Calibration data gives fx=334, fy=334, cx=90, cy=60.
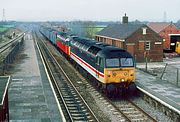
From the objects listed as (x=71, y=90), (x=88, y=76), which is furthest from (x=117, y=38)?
(x=71, y=90)

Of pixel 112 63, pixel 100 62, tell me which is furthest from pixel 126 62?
pixel 100 62

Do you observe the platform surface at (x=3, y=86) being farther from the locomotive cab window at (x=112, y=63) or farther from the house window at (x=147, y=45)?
the house window at (x=147, y=45)

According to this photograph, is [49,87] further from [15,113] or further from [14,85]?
[15,113]

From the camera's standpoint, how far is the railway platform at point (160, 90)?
63.5ft

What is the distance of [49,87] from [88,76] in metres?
4.96

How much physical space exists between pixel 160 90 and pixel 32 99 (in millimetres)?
8826

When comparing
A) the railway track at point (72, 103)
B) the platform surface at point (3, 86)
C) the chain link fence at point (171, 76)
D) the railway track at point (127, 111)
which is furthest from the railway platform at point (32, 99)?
→ the chain link fence at point (171, 76)

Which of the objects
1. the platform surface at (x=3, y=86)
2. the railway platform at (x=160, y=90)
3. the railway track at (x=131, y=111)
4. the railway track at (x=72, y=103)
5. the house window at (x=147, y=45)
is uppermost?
the platform surface at (x=3, y=86)

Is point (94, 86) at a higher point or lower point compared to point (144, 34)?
lower

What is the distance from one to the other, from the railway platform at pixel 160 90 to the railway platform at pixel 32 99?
624cm

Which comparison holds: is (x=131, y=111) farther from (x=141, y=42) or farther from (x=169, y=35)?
(x=169, y=35)

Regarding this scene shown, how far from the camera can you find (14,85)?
79.9 feet

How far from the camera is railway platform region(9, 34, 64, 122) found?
16.4m

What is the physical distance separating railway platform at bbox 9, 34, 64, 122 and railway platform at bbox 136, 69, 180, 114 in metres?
6.24
